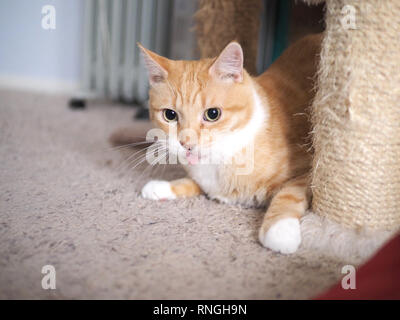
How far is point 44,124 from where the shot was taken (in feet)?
6.67

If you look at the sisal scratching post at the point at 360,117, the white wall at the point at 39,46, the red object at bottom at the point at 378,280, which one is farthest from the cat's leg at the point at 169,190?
the white wall at the point at 39,46

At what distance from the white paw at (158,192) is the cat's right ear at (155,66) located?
1.10 ft

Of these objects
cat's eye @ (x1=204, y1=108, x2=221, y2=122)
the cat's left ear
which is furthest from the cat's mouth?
the cat's left ear

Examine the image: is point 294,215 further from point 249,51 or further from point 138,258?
point 249,51

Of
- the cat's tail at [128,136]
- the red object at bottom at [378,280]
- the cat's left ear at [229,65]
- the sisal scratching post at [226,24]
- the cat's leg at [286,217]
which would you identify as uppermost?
the sisal scratching post at [226,24]

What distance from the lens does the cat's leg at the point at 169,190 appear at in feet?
4.02

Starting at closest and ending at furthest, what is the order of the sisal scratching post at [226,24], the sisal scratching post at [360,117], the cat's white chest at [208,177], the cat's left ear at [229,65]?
the sisal scratching post at [360,117] → the cat's left ear at [229,65] → the cat's white chest at [208,177] → the sisal scratching post at [226,24]

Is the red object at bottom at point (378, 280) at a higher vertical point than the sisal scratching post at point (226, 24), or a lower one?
lower

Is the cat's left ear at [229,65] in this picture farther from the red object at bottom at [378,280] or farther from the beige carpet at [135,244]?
the red object at bottom at [378,280]

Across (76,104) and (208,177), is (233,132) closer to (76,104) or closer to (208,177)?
(208,177)

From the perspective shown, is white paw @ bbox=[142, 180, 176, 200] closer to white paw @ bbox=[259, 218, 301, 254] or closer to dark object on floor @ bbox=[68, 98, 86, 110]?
white paw @ bbox=[259, 218, 301, 254]

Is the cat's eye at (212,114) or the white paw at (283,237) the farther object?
the cat's eye at (212,114)

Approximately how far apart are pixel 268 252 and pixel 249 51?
108 centimetres
